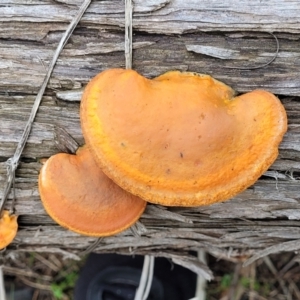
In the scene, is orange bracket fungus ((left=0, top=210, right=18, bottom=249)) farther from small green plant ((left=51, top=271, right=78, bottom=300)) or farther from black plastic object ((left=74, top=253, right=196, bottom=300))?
small green plant ((left=51, top=271, right=78, bottom=300))

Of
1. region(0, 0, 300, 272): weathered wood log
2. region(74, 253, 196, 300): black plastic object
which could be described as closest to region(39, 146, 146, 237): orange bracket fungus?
region(0, 0, 300, 272): weathered wood log

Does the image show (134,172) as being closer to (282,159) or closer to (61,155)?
(61,155)

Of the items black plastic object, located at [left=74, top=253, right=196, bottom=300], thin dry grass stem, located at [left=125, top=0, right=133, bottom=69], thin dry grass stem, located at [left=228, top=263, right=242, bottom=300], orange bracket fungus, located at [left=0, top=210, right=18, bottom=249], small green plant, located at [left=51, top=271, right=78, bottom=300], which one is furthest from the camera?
small green plant, located at [left=51, top=271, right=78, bottom=300]

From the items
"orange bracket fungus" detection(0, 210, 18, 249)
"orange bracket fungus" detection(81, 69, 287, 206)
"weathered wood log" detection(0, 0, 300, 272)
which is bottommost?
"orange bracket fungus" detection(0, 210, 18, 249)

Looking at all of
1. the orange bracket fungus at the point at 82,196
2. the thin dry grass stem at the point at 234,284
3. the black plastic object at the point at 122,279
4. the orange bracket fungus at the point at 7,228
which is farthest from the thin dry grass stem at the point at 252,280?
the orange bracket fungus at the point at 7,228

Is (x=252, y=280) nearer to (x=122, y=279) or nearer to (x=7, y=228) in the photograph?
(x=122, y=279)

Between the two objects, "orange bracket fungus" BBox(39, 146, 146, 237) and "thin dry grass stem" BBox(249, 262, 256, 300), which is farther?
"thin dry grass stem" BBox(249, 262, 256, 300)

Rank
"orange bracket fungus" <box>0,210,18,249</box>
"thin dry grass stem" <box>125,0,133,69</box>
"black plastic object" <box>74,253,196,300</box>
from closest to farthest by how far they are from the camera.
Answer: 1. "thin dry grass stem" <box>125,0,133,69</box>
2. "orange bracket fungus" <box>0,210,18,249</box>
3. "black plastic object" <box>74,253,196,300</box>

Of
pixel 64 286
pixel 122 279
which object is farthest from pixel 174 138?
pixel 64 286
